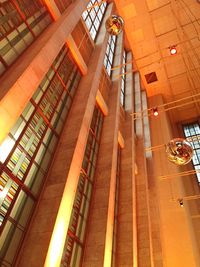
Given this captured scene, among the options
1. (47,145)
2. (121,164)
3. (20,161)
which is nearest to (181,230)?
(121,164)

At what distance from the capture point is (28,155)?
721 centimetres

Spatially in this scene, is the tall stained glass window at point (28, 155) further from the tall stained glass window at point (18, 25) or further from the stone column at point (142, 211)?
the stone column at point (142, 211)

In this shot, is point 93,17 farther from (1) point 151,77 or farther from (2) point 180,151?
(2) point 180,151

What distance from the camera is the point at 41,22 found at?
9.59 meters

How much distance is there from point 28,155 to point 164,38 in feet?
57.2

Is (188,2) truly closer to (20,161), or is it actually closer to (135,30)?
(135,30)

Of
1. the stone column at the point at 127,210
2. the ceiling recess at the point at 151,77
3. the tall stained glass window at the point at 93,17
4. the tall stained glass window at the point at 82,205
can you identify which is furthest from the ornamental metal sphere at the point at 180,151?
the ceiling recess at the point at 151,77

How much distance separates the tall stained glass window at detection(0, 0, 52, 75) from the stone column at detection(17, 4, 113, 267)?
9.43 feet

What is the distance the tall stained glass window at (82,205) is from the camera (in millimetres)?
7922

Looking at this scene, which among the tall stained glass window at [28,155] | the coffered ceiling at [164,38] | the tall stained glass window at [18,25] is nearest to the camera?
the tall stained glass window at [28,155]

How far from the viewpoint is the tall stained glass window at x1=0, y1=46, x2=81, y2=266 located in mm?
5949

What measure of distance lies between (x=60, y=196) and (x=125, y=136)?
28.6 ft

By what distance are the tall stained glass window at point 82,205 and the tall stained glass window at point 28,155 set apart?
1868mm

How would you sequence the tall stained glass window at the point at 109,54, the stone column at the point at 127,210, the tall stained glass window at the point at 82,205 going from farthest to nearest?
the tall stained glass window at the point at 109,54, the stone column at the point at 127,210, the tall stained glass window at the point at 82,205
